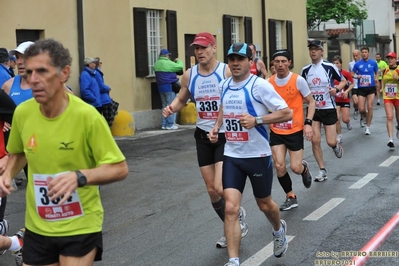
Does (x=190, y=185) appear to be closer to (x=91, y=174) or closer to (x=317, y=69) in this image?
(x=317, y=69)

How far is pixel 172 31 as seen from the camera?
2156cm

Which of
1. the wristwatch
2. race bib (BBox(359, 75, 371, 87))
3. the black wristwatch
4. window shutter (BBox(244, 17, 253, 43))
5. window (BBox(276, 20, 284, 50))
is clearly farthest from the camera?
window (BBox(276, 20, 284, 50))

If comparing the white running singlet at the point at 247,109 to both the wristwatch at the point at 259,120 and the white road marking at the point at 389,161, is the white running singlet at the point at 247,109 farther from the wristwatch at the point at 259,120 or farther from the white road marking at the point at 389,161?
the white road marking at the point at 389,161

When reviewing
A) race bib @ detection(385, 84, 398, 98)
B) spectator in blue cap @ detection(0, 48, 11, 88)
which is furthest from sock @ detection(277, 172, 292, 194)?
race bib @ detection(385, 84, 398, 98)

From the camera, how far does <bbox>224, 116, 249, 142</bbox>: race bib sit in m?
6.65

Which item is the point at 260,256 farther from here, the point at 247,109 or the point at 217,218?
the point at 217,218

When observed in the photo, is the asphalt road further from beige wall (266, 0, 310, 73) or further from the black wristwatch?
beige wall (266, 0, 310, 73)

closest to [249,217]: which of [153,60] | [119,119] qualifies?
[119,119]

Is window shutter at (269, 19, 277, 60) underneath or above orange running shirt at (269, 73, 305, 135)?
above

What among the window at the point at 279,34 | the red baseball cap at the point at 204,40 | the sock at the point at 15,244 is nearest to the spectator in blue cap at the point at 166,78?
the window at the point at 279,34

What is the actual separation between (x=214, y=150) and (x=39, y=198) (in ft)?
11.1

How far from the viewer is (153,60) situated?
21422 mm

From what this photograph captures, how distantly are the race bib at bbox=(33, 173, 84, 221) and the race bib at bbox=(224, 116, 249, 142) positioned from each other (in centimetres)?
262

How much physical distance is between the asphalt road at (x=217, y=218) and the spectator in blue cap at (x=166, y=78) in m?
5.58
